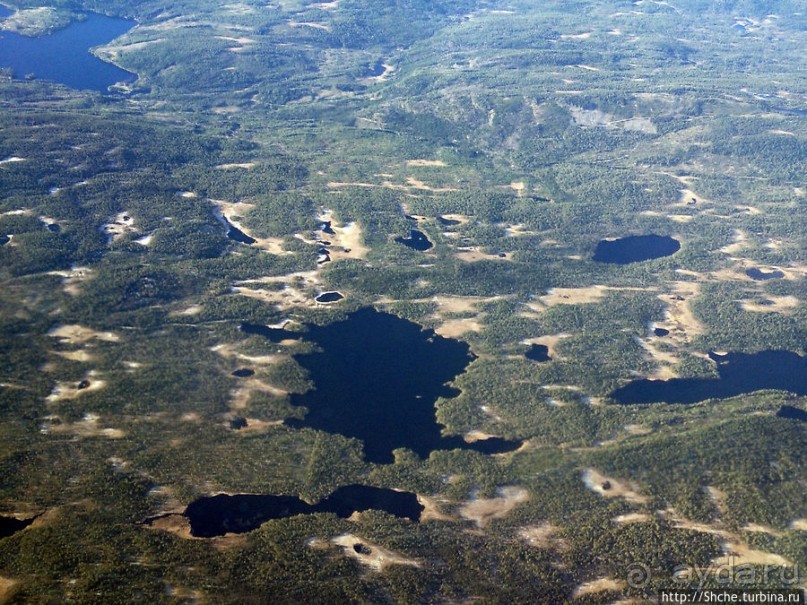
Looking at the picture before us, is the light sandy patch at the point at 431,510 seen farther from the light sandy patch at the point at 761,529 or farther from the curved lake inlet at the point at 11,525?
the curved lake inlet at the point at 11,525

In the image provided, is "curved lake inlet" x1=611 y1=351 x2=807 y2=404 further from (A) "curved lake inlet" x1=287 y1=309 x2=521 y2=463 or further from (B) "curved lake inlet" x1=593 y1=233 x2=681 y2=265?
(B) "curved lake inlet" x1=593 y1=233 x2=681 y2=265

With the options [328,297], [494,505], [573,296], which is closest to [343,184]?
[328,297]

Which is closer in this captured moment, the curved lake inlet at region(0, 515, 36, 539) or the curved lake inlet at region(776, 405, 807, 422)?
the curved lake inlet at region(0, 515, 36, 539)

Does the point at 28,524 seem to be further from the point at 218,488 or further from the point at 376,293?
the point at 376,293

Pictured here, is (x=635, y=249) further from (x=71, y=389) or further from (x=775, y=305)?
(x=71, y=389)

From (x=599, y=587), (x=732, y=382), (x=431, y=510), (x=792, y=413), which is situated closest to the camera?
(x=599, y=587)

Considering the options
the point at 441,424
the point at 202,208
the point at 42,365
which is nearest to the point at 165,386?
the point at 42,365

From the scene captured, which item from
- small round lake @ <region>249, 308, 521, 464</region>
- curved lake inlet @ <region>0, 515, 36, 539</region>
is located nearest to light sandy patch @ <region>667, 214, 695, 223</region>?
small round lake @ <region>249, 308, 521, 464</region>
